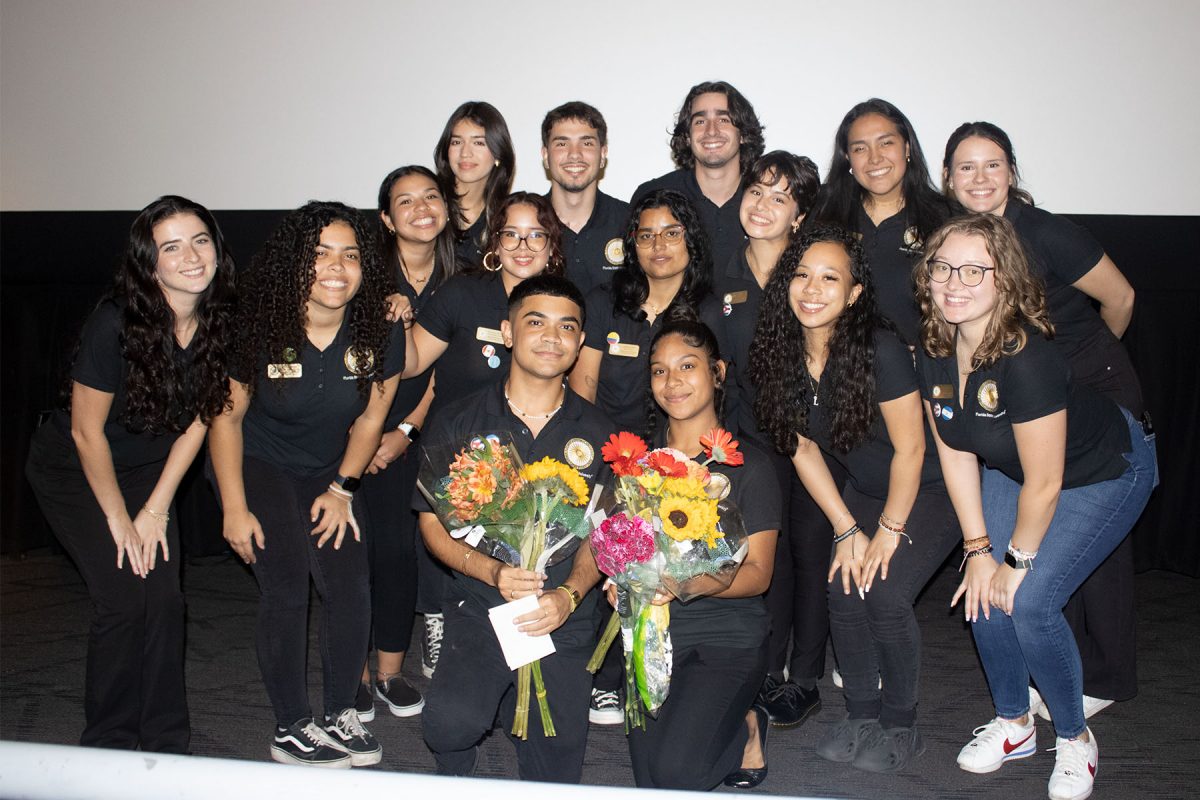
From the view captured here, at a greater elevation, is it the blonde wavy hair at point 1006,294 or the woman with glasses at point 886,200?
the woman with glasses at point 886,200

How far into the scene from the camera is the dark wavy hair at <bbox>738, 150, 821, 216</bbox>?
3.38m

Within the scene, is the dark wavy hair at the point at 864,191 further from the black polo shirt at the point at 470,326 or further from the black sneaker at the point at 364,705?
the black sneaker at the point at 364,705

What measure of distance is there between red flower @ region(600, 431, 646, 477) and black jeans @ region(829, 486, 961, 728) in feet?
3.25

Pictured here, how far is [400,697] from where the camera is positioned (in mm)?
3424

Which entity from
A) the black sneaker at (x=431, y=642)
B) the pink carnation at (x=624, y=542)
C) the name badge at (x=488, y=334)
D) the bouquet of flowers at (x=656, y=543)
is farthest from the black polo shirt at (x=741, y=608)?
the black sneaker at (x=431, y=642)

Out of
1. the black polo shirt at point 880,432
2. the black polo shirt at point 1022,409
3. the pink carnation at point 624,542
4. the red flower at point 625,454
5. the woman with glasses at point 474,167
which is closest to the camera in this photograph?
the pink carnation at point 624,542

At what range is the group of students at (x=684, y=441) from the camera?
2.72 m

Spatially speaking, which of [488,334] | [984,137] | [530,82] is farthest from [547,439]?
[530,82]

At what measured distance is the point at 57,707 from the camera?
11.2 ft

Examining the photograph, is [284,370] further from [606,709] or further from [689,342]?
[606,709]

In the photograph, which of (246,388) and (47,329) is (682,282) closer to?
(246,388)

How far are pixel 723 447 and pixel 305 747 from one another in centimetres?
164

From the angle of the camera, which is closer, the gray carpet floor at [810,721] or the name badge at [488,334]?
the gray carpet floor at [810,721]

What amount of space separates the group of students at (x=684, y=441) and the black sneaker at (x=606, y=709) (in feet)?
0.04
